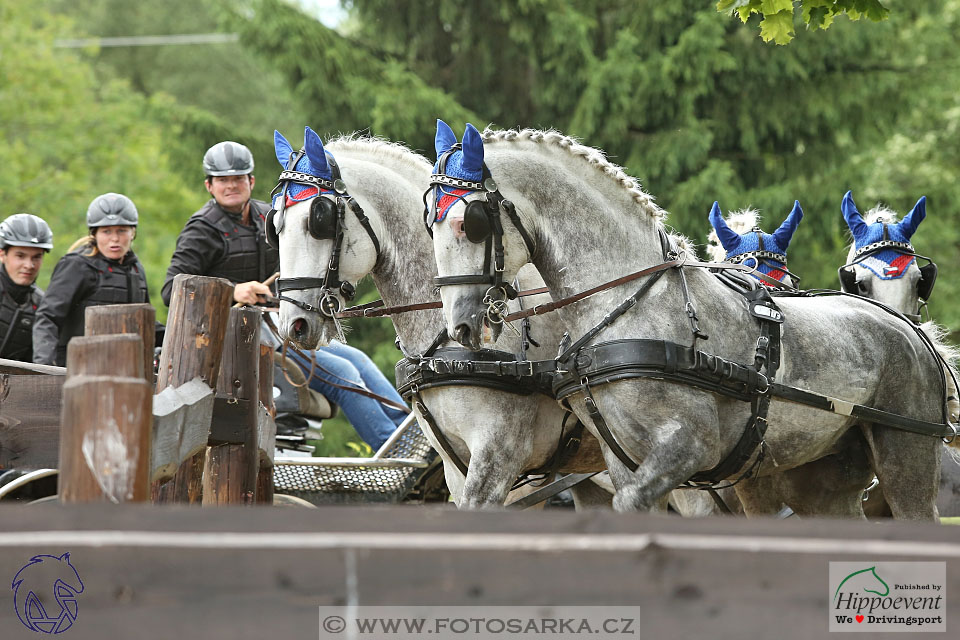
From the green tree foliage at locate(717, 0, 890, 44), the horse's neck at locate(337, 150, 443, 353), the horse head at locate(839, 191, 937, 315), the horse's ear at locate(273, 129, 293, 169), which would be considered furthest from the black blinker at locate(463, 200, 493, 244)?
the horse head at locate(839, 191, 937, 315)

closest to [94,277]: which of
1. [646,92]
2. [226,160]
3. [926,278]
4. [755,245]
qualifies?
[226,160]

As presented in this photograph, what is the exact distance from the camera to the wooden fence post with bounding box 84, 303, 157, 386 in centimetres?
270

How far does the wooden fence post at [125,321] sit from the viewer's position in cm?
270

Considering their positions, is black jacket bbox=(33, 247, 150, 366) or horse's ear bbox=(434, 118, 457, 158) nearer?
horse's ear bbox=(434, 118, 457, 158)

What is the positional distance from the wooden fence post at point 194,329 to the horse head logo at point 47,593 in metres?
1.43

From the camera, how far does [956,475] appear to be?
613 centimetres

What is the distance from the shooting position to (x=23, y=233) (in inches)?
273

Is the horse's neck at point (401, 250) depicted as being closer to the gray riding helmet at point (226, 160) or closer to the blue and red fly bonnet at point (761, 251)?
the gray riding helmet at point (226, 160)

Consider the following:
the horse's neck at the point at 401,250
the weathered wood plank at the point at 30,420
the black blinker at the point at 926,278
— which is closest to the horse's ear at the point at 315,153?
the horse's neck at the point at 401,250

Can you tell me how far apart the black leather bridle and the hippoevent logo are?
4.36 metres

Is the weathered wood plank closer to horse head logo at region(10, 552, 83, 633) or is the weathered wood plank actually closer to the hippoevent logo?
horse head logo at region(10, 552, 83, 633)

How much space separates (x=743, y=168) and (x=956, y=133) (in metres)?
5.42

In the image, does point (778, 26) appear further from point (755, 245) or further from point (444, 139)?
point (444, 139)

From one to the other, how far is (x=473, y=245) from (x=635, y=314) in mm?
658
